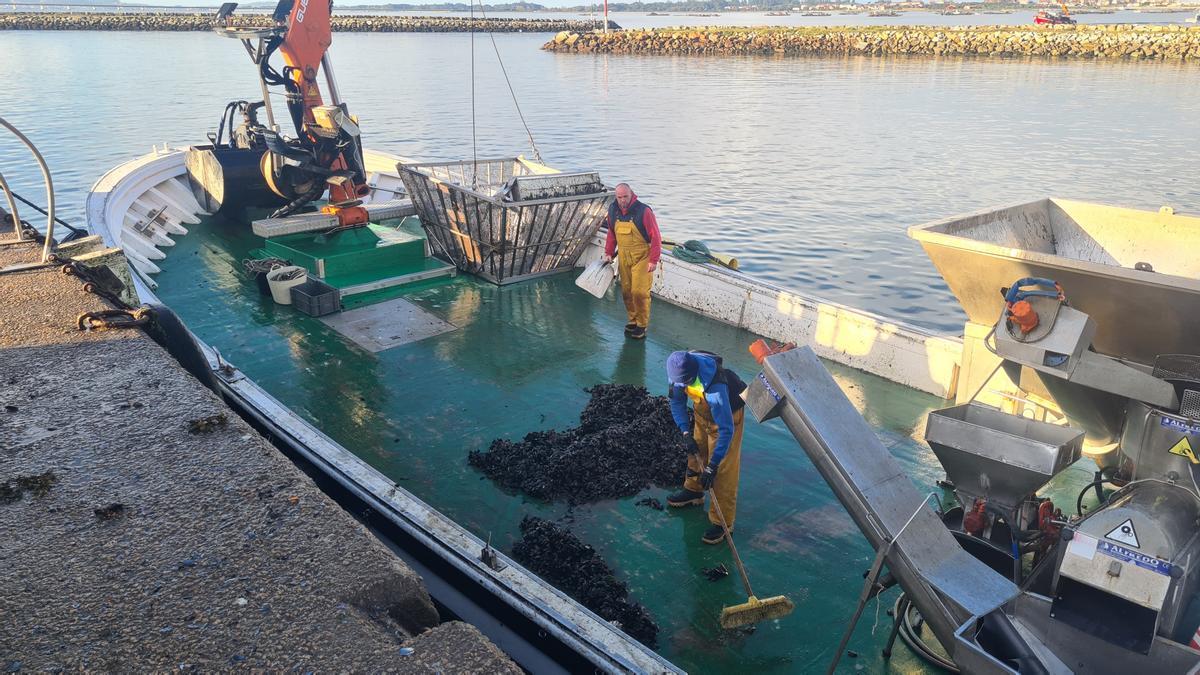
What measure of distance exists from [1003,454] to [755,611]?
4.72 ft

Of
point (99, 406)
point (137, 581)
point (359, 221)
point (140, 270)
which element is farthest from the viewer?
point (359, 221)

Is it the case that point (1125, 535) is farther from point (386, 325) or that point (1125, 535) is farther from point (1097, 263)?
point (386, 325)

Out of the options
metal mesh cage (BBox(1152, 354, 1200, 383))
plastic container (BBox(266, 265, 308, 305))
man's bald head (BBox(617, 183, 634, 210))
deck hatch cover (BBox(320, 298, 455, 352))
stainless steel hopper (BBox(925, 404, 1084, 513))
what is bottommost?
deck hatch cover (BBox(320, 298, 455, 352))

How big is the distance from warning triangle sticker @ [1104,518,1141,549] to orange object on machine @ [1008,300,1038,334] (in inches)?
47.3

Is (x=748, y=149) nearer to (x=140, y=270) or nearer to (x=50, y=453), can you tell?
(x=140, y=270)

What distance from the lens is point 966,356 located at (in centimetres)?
512

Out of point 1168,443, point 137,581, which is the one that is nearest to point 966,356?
point 1168,443

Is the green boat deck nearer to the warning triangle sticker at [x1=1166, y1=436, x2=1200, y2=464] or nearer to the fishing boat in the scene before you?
the fishing boat

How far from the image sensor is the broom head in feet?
12.2

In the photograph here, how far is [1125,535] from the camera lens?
2979mm

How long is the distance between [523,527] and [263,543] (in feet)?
6.53

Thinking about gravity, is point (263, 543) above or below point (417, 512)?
above

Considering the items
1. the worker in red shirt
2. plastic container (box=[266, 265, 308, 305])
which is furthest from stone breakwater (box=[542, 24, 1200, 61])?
plastic container (box=[266, 265, 308, 305])

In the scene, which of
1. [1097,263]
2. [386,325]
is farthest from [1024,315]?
[386,325]
